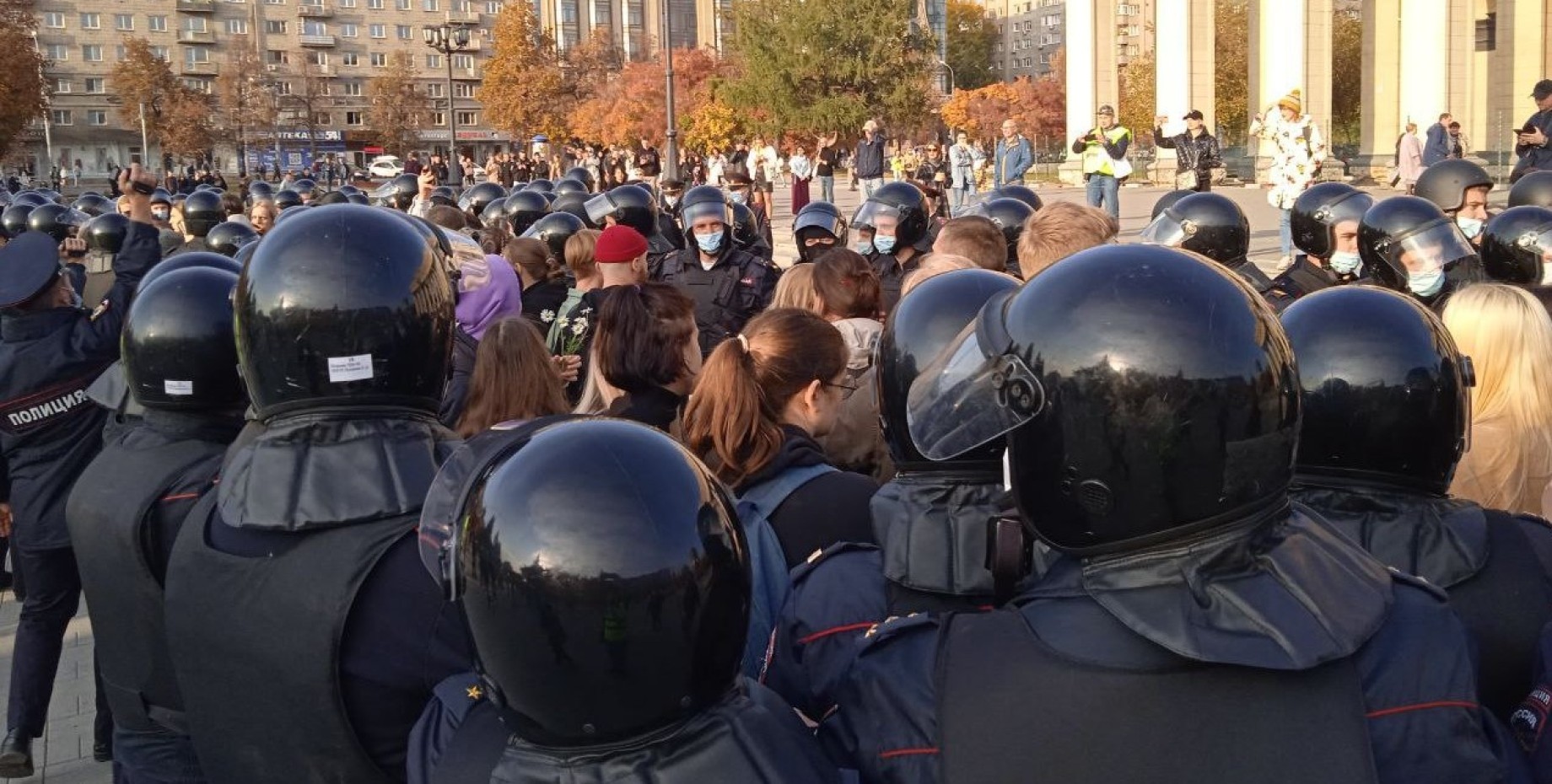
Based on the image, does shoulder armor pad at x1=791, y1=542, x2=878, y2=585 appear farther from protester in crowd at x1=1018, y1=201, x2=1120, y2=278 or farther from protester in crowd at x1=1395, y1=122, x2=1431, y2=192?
protester in crowd at x1=1395, y1=122, x2=1431, y2=192

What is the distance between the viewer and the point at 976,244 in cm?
668

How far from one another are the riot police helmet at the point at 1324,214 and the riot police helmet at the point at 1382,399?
4.88m

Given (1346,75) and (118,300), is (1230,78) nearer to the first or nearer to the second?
(1346,75)

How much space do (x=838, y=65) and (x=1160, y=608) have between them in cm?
4221

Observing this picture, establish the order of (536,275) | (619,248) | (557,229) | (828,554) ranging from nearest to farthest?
(828,554) < (619,248) < (536,275) < (557,229)

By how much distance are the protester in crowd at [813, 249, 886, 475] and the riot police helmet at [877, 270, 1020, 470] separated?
4.64 feet

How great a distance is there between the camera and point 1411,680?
1761mm

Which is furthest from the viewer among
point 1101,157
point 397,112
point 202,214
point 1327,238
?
point 397,112

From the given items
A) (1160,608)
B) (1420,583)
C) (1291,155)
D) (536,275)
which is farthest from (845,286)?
(1291,155)

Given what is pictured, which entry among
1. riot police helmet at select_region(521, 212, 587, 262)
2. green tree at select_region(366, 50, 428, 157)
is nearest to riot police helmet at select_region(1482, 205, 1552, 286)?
riot police helmet at select_region(521, 212, 587, 262)

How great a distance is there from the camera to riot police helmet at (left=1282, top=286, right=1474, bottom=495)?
264 centimetres

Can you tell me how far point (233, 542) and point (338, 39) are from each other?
125m

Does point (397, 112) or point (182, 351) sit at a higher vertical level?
point (397, 112)

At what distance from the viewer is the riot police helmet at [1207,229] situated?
692 centimetres
